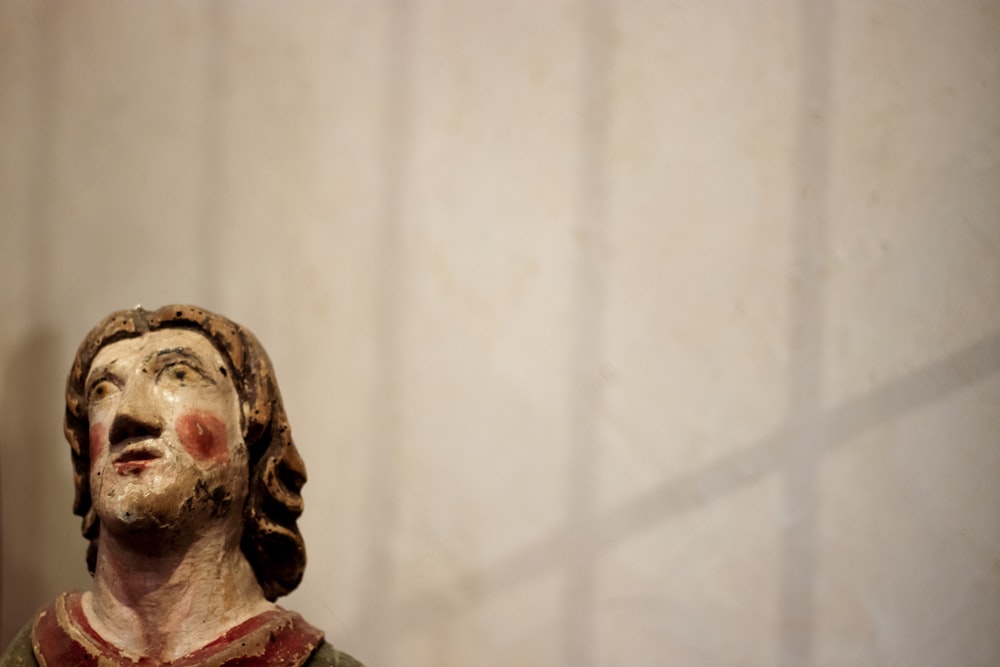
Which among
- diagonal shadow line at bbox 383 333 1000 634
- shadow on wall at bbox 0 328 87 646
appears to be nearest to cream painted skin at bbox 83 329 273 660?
diagonal shadow line at bbox 383 333 1000 634

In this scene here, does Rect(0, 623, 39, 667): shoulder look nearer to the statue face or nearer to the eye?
the statue face

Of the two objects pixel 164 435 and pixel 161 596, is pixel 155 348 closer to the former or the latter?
pixel 164 435

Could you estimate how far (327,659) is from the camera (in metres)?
1.72

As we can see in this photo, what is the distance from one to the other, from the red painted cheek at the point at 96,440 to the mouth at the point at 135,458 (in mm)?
54

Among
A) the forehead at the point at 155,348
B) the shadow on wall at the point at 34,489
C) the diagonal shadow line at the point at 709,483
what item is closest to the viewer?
the forehead at the point at 155,348

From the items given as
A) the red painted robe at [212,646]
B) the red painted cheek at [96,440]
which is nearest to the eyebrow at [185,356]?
the red painted cheek at [96,440]

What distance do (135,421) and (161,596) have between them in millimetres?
235

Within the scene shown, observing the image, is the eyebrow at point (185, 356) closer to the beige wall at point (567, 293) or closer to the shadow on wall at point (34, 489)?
the beige wall at point (567, 293)

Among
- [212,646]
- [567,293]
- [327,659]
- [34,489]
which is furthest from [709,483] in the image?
[34,489]

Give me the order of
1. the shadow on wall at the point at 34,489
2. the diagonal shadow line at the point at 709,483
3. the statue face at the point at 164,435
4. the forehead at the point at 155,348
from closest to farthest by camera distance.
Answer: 1. the statue face at the point at 164,435
2. the forehead at the point at 155,348
3. the diagonal shadow line at the point at 709,483
4. the shadow on wall at the point at 34,489

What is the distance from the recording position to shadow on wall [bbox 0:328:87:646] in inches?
99.0

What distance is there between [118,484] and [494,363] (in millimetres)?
833

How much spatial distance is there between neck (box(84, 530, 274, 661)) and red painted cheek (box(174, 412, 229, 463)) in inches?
4.2

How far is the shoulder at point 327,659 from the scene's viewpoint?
1712 mm
